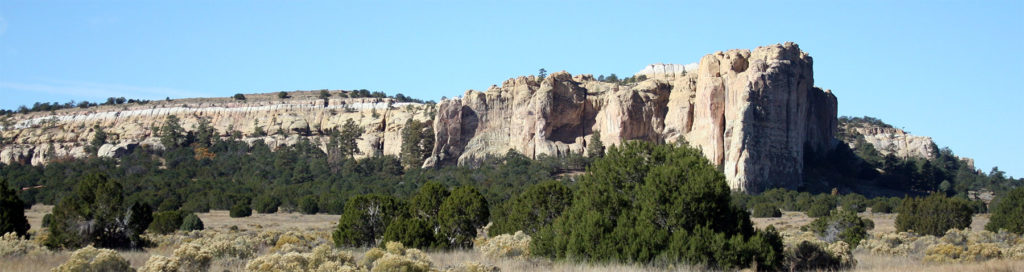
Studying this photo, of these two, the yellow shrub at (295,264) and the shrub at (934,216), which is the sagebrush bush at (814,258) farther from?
the shrub at (934,216)

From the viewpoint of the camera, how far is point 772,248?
16.7 metres

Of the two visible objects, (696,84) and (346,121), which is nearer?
(696,84)

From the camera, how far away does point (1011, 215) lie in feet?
105

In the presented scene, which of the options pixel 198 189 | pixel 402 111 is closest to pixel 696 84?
pixel 402 111

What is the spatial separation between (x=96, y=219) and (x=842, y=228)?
22.5m

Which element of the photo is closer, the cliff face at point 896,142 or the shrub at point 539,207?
the shrub at point 539,207

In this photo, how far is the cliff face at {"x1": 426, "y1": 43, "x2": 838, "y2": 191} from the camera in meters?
65.8

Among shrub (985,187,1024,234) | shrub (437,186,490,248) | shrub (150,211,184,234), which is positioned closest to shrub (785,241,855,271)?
shrub (437,186,490,248)

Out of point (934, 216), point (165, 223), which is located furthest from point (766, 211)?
point (165, 223)

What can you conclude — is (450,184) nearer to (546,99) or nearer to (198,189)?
(546,99)

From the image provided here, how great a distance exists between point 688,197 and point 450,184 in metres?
54.4

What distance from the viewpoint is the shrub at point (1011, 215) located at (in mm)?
31125

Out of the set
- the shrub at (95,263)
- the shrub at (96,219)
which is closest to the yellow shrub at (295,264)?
the shrub at (95,263)

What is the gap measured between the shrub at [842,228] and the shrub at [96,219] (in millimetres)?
20463
